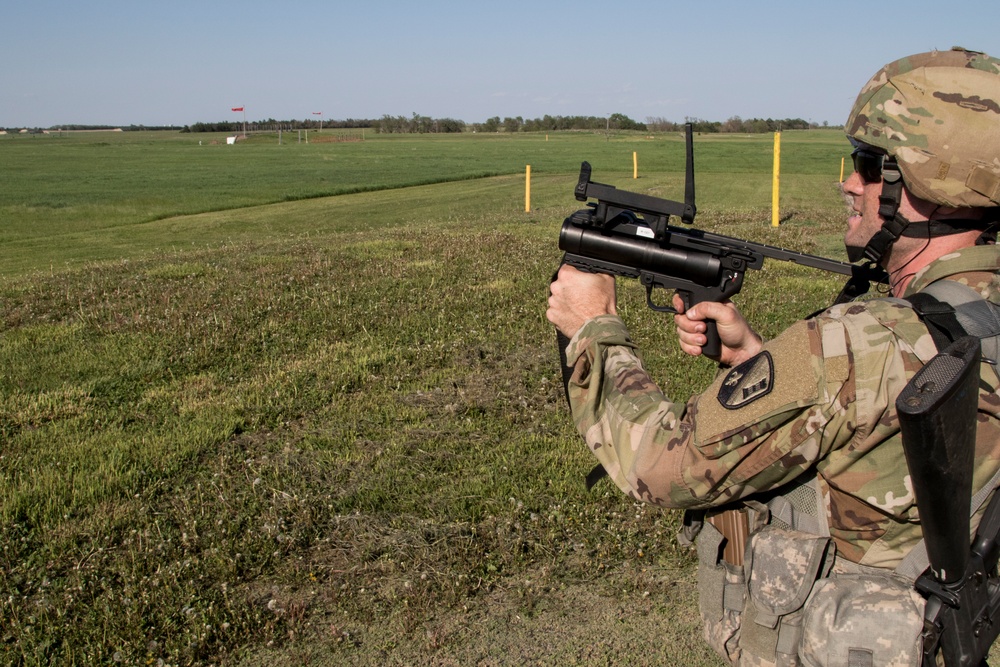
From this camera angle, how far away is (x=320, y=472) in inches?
224

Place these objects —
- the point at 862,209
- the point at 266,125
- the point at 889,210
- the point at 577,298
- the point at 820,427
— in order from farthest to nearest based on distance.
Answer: the point at 266,125, the point at 577,298, the point at 862,209, the point at 889,210, the point at 820,427

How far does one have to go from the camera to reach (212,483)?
18.0 feet

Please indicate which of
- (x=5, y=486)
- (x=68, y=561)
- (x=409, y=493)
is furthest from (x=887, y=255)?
(x=5, y=486)

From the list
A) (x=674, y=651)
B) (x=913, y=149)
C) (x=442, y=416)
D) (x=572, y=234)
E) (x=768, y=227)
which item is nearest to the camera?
(x=913, y=149)

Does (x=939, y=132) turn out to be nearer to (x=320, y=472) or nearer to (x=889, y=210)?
(x=889, y=210)

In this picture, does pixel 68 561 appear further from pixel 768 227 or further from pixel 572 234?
pixel 768 227

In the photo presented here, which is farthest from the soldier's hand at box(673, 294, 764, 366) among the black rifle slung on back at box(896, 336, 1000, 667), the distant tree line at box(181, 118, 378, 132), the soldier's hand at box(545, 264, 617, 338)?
the distant tree line at box(181, 118, 378, 132)

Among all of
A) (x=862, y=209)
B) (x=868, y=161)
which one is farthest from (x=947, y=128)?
(x=862, y=209)

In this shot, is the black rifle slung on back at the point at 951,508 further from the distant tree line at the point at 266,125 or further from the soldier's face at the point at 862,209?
the distant tree line at the point at 266,125

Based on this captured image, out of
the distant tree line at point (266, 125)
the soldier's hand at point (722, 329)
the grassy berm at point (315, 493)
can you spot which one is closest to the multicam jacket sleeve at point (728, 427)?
the soldier's hand at point (722, 329)

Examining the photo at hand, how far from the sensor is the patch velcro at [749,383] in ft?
6.73

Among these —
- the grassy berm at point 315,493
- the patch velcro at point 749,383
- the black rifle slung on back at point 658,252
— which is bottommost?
the grassy berm at point 315,493

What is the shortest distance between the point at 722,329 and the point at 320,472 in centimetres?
361

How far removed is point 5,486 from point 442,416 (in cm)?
300
